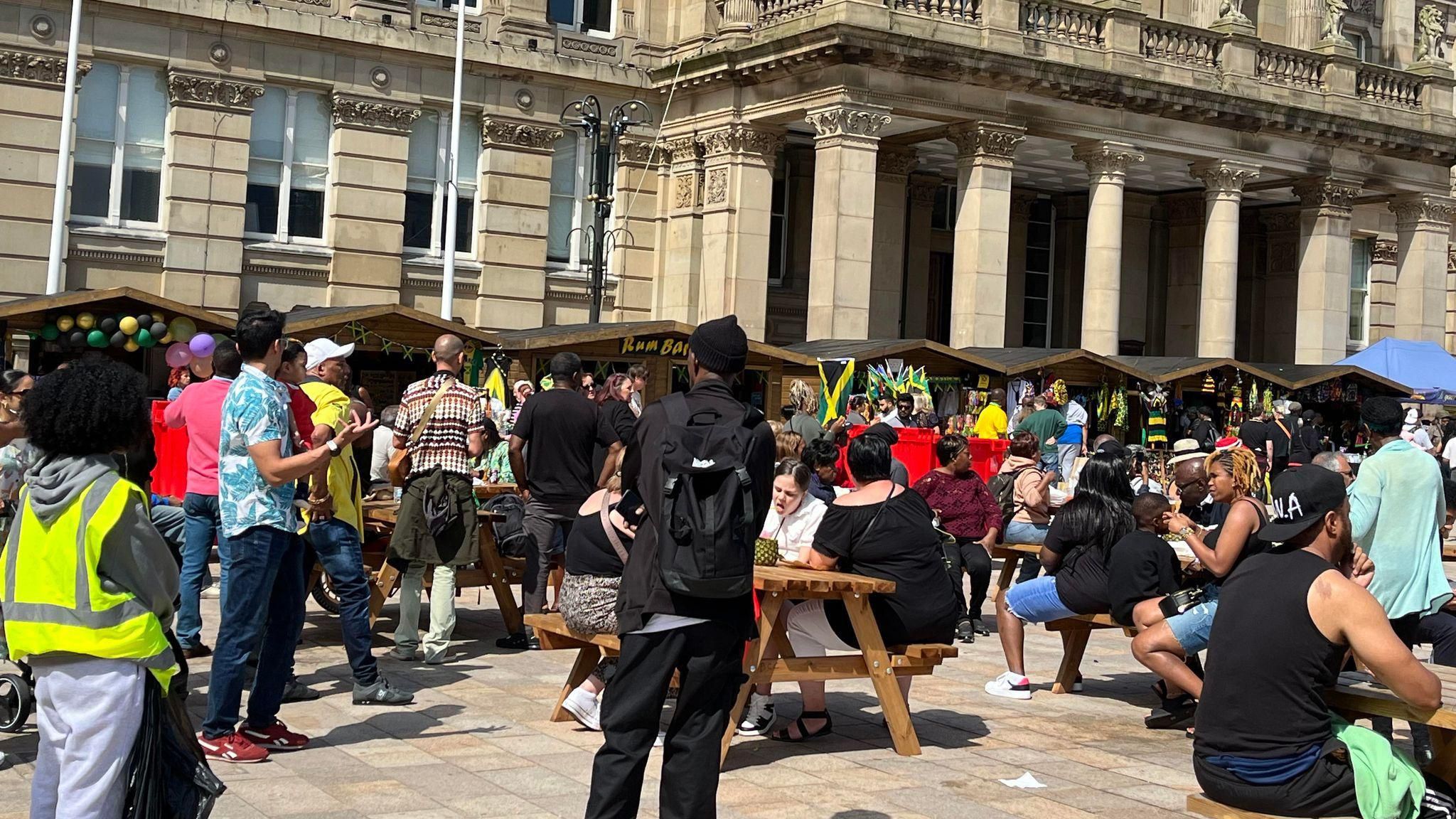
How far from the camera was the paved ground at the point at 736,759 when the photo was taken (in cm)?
718

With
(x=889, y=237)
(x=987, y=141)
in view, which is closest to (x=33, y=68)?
(x=987, y=141)

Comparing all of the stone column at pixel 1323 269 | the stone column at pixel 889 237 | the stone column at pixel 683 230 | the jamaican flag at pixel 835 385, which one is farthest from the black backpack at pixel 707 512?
the stone column at pixel 1323 269

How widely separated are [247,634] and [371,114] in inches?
885

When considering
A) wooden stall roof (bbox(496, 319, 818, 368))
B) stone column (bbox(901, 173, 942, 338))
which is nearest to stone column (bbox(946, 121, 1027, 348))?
wooden stall roof (bbox(496, 319, 818, 368))

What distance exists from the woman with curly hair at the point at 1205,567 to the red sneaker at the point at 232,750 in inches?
188

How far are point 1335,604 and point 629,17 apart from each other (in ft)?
90.7

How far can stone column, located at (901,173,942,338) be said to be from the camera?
36000mm

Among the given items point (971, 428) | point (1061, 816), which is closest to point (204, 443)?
point (1061, 816)

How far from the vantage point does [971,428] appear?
25812 millimetres

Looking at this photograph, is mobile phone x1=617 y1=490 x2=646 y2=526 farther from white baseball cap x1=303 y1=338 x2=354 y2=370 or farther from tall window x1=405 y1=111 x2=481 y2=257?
tall window x1=405 y1=111 x2=481 y2=257

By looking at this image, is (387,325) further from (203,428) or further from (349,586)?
(349,586)

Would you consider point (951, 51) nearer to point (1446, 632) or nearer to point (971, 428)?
point (971, 428)

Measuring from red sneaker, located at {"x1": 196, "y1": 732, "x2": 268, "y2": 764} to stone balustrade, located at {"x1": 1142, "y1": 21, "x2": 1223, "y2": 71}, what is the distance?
27128 mm

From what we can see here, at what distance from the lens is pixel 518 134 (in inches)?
1195
